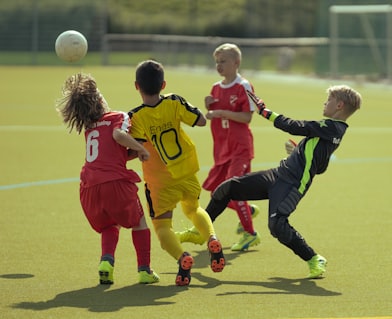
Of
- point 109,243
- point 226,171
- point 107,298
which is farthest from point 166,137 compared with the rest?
point 226,171

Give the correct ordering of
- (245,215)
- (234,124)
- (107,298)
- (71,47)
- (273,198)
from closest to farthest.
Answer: (107,298), (273,198), (71,47), (245,215), (234,124)

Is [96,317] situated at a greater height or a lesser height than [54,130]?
lesser

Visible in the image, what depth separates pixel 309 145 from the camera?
7.90 m

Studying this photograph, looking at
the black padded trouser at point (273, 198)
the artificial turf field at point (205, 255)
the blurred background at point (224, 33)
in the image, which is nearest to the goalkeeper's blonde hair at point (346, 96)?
the black padded trouser at point (273, 198)

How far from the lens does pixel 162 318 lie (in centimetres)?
644

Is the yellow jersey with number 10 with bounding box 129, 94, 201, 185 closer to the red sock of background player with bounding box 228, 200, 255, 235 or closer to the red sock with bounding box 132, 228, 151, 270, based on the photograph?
the red sock with bounding box 132, 228, 151, 270

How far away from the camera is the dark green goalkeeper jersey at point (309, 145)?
781cm

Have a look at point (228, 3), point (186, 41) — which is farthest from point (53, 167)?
point (228, 3)

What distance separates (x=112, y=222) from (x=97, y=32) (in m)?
45.8

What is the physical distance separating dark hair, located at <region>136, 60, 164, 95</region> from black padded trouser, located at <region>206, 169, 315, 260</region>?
1.13 m

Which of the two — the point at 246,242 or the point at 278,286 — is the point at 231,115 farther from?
the point at 278,286

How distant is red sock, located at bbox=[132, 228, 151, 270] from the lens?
24.6 ft

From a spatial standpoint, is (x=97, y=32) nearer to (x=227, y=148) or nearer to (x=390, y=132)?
(x=390, y=132)

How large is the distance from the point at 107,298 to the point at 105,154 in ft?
3.59
